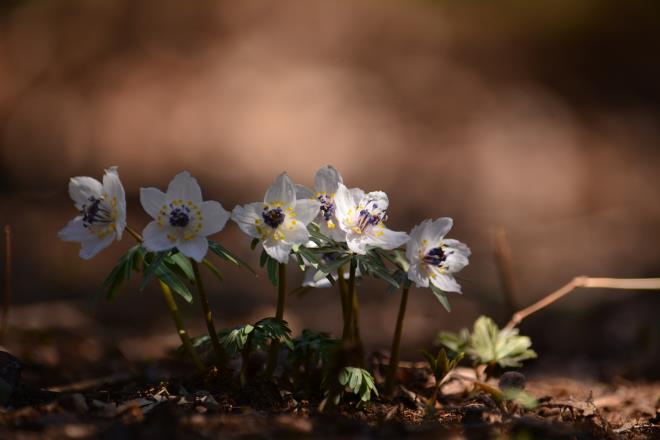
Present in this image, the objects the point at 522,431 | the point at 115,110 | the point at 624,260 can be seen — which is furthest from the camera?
the point at 115,110

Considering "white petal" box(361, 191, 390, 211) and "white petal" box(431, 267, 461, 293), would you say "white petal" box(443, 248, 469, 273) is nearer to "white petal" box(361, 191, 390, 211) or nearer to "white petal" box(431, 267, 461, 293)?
"white petal" box(431, 267, 461, 293)

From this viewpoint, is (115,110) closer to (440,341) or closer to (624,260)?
(624,260)

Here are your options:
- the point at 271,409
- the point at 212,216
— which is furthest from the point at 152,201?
the point at 271,409

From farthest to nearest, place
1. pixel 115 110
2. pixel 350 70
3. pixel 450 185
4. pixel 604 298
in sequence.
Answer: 1. pixel 350 70
2. pixel 115 110
3. pixel 450 185
4. pixel 604 298

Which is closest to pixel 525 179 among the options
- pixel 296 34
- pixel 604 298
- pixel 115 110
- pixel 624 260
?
pixel 624 260

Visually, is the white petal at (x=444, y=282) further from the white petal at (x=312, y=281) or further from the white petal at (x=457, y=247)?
the white petal at (x=312, y=281)

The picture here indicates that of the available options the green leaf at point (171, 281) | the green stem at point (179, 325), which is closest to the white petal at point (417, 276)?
the green leaf at point (171, 281)

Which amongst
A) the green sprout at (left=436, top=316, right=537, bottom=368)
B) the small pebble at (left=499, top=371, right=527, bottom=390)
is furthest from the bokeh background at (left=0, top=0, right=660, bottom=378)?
the small pebble at (left=499, top=371, right=527, bottom=390)

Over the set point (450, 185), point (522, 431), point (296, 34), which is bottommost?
point (522, 431)

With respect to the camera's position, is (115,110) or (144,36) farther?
(144,36)
